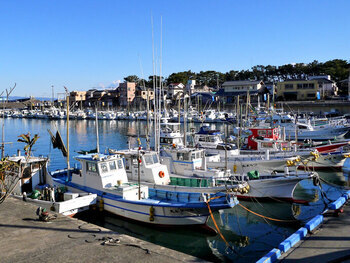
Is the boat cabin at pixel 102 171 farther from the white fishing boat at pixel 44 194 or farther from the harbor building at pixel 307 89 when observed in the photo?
the harbor building at pixel 307 89

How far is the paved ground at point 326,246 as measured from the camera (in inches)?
326

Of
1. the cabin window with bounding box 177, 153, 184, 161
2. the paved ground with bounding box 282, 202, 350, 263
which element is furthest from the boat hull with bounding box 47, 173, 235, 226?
the cabin window with bounding box 177, 153, 184, 161

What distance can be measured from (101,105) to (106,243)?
385 ft

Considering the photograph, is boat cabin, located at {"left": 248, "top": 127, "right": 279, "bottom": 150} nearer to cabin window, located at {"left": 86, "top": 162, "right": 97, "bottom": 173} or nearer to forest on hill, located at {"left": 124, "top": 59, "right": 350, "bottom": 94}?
cabin window, located at {"left": 86, "top": 162, "right": 97, "bottom": 173}

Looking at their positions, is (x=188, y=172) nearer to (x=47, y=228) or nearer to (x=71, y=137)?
(x=47, y=228)

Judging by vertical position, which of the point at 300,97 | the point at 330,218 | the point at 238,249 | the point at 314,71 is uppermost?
the point at 314,71

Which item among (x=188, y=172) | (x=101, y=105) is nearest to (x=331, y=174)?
(x=188, y=172)

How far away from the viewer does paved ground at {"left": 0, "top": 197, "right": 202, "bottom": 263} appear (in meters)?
8.45

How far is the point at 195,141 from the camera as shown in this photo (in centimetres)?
2948

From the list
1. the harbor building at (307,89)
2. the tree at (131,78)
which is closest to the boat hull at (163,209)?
the harbor building at (307,89)

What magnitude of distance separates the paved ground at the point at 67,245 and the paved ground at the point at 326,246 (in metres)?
2.85

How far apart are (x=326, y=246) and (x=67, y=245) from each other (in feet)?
24.2

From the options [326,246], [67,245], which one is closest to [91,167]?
[67,245]

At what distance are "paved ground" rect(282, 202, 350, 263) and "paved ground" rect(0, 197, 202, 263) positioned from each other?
112 inches
